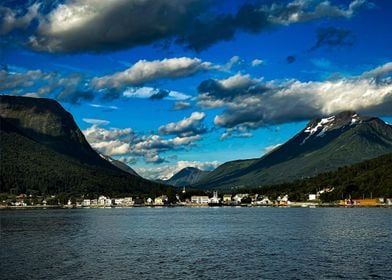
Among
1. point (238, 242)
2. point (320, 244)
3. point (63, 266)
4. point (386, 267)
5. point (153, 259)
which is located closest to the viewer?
point (386, 267)

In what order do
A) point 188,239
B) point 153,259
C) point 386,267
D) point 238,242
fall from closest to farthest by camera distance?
point 386,267 < point 153,259 < point 238,242 < point 188,239

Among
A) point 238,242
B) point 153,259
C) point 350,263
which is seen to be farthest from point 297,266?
point 238,242

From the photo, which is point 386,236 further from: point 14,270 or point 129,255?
point 14,270

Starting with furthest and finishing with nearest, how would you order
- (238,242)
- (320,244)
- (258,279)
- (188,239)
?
(188,239), (238,242), (320,244), (258,279)

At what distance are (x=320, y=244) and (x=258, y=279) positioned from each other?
3217 centimetres

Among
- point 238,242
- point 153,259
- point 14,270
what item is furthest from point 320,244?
point 14,270

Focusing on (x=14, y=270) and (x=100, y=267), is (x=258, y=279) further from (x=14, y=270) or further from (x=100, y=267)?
(x=14, y=270)

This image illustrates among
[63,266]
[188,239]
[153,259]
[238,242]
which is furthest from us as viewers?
[188,239]

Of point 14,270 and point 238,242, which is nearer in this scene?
point 14,270

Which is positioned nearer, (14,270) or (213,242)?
(14,270)

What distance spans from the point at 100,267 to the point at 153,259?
27.2 ft

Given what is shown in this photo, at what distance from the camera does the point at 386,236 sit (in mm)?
91438

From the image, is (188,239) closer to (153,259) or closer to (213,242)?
(213,242)

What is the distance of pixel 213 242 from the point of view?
87.4 meters
